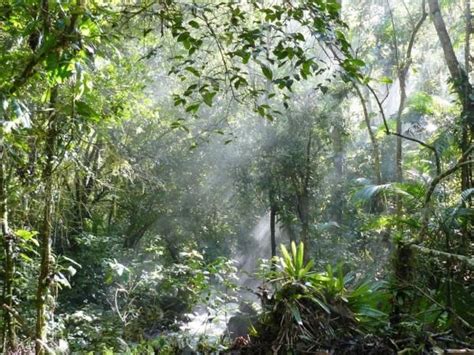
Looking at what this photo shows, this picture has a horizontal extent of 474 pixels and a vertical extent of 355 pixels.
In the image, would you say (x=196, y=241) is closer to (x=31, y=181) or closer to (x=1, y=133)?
(x=31, y=181)

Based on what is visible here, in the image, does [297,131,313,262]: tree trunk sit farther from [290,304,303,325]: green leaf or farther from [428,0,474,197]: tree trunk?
[290,304,303,325]: green leaf

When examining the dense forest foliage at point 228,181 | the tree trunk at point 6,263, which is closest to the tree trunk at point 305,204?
the dense forest foliage at point 228,181

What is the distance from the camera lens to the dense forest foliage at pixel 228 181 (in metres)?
2.13

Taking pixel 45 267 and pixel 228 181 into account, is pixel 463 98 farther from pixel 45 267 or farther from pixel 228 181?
pixel 228 181

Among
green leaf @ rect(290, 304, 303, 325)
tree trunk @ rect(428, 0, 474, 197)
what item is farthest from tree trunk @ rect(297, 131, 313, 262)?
green leaf @ rect(290, 304, 303, 325)


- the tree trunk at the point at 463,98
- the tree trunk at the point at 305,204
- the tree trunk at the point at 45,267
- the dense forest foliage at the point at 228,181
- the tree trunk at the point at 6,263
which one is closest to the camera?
the dense forest foliage at the point at 228,181

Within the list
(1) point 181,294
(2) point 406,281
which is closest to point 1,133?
(2) point 406,281

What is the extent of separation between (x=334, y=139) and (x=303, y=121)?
1.10 metres

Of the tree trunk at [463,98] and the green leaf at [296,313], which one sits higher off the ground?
the tree trunk at [463,98]

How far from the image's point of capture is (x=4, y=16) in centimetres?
192

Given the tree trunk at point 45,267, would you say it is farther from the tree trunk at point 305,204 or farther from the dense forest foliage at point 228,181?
the tree trunk at point 305,204

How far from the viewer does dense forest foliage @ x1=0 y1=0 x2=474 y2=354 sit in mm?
2135

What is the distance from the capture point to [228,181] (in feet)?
37.9

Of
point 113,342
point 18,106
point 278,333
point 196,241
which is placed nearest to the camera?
point 18,106
